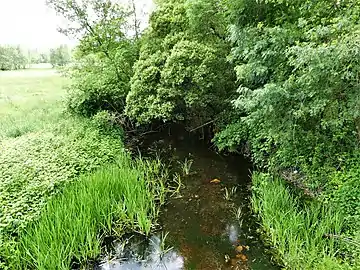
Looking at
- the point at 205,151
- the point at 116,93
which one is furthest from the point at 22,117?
the point at 205,151

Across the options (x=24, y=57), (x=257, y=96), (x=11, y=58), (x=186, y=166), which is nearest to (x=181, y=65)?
(x=186, y=166)

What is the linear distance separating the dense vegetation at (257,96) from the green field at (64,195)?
0.05 meters

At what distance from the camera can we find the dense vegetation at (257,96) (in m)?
3.80

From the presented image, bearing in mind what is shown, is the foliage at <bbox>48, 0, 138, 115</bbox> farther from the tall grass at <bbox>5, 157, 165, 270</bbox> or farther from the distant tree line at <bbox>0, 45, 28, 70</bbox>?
the distant tree line at <bbox>0, 45, 28, 70</bbox>

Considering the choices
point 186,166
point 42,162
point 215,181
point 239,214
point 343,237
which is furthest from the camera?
point 186,166

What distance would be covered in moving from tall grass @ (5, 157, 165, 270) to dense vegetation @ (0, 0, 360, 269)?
5cm

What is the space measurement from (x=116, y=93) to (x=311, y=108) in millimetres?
6545

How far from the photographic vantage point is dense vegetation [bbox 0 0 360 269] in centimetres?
380

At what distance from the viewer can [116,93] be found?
934 cm

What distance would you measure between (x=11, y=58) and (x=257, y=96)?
30534 mm

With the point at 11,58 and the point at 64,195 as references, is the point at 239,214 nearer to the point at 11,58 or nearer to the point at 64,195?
the point at 64,195

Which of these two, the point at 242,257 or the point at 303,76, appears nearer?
the point at 303,76

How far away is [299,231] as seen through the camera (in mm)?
3992

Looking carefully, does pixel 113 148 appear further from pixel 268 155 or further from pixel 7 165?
pixel 268 155
